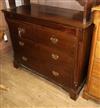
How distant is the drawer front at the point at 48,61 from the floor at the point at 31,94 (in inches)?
6.2

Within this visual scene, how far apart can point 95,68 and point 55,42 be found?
50cm

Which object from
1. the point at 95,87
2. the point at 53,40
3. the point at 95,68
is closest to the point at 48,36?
the point at 53,40

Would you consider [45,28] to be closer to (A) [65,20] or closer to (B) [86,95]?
(A) [65,20]

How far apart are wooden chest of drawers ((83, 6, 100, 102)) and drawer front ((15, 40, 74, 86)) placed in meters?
0.21

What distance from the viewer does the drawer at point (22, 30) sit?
1.80 metres

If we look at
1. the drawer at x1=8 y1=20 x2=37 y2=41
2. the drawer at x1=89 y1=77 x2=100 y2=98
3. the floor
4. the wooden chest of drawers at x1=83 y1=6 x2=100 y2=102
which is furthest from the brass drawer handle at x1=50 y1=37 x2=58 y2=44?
the floor

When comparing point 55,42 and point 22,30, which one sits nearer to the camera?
point 55,42

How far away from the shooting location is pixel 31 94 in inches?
74.2

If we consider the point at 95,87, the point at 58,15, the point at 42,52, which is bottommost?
the point at 95,87

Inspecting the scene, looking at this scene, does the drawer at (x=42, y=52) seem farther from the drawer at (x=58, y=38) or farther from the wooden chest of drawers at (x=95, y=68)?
the wooden chest of drawers at (x=95, y=68)

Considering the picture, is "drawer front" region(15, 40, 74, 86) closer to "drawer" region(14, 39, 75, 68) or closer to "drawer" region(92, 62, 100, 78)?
"drawer" region(14, 39, 75, 68)

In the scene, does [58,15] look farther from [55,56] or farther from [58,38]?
[55,56]

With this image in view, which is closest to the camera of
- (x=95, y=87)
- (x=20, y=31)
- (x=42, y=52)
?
(x=95, y=87)

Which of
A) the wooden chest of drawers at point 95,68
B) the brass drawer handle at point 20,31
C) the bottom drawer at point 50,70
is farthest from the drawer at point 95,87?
the brass drawer handle at point 20,31
